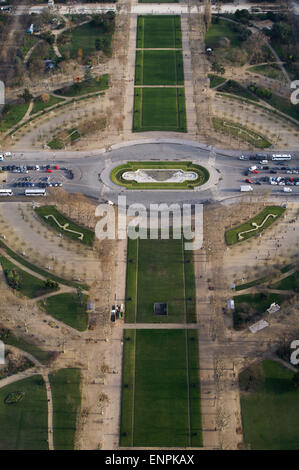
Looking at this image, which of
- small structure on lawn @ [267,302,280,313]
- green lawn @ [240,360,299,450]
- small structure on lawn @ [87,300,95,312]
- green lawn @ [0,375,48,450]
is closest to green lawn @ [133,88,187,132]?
small structure on lawn @ [87,300,95,312]

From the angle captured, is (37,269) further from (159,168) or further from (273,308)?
(273,308)

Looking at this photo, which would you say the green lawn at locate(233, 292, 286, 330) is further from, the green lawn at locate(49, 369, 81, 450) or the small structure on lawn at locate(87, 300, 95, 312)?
the green lawn at locate(49, 369, 81, 450)

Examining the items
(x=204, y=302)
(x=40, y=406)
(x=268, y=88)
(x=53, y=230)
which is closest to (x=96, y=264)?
(x=53, y=230)

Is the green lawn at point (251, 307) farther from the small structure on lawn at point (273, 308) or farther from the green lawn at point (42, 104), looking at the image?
the green lawn at point (42, 104)

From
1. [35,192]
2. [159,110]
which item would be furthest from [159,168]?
[35,192]

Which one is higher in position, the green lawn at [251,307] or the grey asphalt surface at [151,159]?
the grey asphalt surface at [151,159]

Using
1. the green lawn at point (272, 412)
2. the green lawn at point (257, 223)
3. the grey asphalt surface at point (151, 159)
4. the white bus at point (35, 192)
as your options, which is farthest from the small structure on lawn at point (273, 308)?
the white bus at point (35, 192)

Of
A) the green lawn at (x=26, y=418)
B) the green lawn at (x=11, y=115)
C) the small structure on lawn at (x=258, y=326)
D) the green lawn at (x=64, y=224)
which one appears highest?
the green lawn at (x=11, y=115)
